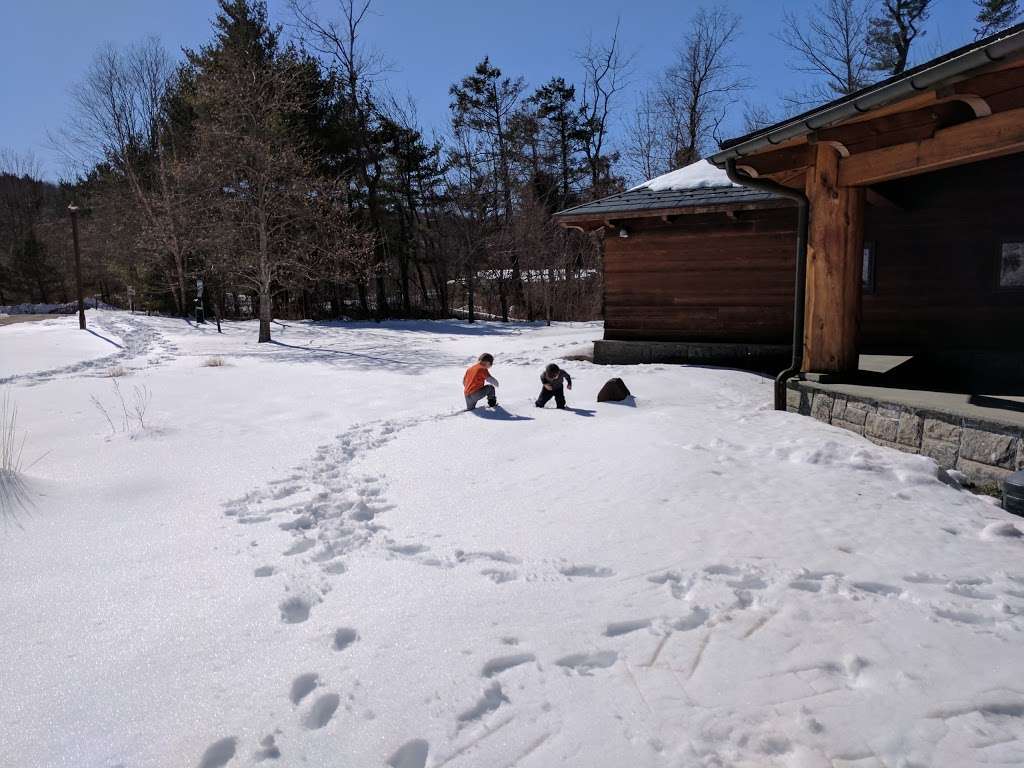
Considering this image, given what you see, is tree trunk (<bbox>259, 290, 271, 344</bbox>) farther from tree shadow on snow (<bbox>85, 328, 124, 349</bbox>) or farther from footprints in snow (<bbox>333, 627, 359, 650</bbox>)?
footprints in snow (<bbox>333, 627, 359, 650</bbox>)

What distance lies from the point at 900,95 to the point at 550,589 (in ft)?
14.4

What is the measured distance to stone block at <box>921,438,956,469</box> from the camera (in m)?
4.61


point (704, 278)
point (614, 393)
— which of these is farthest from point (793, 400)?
point (704, 278)

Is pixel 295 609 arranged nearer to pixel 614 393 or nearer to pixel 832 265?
pixel 614 393

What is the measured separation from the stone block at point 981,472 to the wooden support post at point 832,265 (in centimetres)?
180

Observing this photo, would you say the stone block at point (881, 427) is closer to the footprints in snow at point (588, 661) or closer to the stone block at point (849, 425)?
the stone block at point (849, 425)

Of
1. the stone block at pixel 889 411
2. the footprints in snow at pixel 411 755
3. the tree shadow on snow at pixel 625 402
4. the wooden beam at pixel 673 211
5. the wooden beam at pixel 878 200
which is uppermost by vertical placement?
the wooden beam at pixel 673 211

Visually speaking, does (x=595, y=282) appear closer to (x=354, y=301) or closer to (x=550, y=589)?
(x=354, y=301)

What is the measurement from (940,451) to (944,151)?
2.46 metres

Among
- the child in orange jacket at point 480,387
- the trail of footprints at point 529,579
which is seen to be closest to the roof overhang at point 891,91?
the trail of footprints at point 529,579

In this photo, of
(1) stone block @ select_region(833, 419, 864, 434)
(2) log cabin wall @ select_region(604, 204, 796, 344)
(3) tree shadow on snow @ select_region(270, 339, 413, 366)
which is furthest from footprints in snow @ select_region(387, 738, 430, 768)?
(3) tree shadow on snow @ select_region(270, 339, 413, 366)

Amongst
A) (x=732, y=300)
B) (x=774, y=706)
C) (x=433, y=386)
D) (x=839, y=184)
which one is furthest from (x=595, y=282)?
(x=774, y=706)

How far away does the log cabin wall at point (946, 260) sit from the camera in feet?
27.7

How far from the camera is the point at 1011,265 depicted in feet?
27.7
